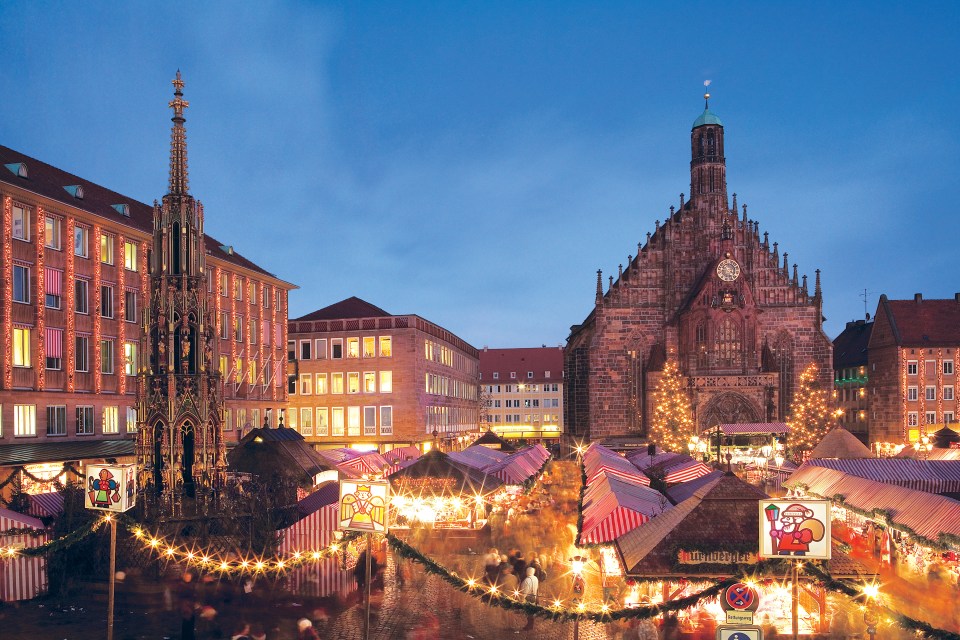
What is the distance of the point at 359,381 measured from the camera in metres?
66.3

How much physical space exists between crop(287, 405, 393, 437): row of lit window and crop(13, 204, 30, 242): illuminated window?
3066 centimetres

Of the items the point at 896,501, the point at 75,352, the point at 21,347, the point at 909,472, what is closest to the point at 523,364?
the point at 75,352

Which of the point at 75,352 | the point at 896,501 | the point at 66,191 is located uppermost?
the point at 66,191

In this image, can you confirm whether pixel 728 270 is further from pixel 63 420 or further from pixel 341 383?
pixel 63 420

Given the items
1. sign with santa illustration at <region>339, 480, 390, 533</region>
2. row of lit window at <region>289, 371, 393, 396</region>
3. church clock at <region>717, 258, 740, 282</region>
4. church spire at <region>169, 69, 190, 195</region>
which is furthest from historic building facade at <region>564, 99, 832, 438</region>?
sign with santa illustration at <region>339, 480, 390, 533</region>

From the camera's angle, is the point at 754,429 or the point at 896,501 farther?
the point at 754,429

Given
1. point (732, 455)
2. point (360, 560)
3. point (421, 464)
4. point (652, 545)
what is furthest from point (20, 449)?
point (732, 455)

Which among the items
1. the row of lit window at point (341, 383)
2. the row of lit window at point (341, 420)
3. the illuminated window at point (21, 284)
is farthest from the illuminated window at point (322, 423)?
the illuminated window at point (21, 284)

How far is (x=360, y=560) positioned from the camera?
22781 mm

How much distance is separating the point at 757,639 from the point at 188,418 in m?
13.5

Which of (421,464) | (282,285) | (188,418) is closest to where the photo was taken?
(188,418)

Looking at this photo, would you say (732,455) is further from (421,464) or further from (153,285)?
(153,285)

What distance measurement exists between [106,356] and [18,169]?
9405mm

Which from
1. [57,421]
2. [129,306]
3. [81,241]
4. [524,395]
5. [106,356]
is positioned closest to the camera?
[57,421]
